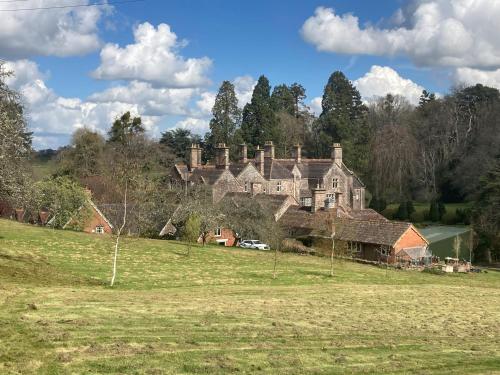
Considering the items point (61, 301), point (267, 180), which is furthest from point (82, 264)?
point (267, 180)

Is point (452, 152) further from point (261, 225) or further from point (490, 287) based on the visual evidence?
point (490, 287)

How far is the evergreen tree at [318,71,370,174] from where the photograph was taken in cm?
9669

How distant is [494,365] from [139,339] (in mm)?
9803

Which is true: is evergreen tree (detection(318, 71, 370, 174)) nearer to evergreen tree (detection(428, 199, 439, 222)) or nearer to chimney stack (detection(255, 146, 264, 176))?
evergreen tree (detection(428, 199, 439, 222))

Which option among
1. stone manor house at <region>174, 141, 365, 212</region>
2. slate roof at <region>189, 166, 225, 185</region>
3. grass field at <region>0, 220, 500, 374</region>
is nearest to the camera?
grass field at <region>0, 220, 500, 374</region>

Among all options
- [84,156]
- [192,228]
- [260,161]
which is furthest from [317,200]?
[84,156]

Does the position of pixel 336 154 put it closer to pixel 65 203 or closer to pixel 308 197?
pixel 308 197

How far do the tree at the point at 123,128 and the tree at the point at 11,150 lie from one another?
182 feet

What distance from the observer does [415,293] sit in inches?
1286

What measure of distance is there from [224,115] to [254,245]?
5119 centimetres

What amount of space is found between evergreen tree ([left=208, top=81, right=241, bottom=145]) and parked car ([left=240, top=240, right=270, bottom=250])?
1877 inches

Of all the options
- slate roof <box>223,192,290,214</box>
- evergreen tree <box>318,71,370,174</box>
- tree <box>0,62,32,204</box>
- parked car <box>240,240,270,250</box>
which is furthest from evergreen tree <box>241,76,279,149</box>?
tree <box>0,62,32,204</box>

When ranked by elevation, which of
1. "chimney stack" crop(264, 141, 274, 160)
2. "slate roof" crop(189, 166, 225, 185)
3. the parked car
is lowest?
the parked car

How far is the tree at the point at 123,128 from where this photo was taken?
82.3 meters
